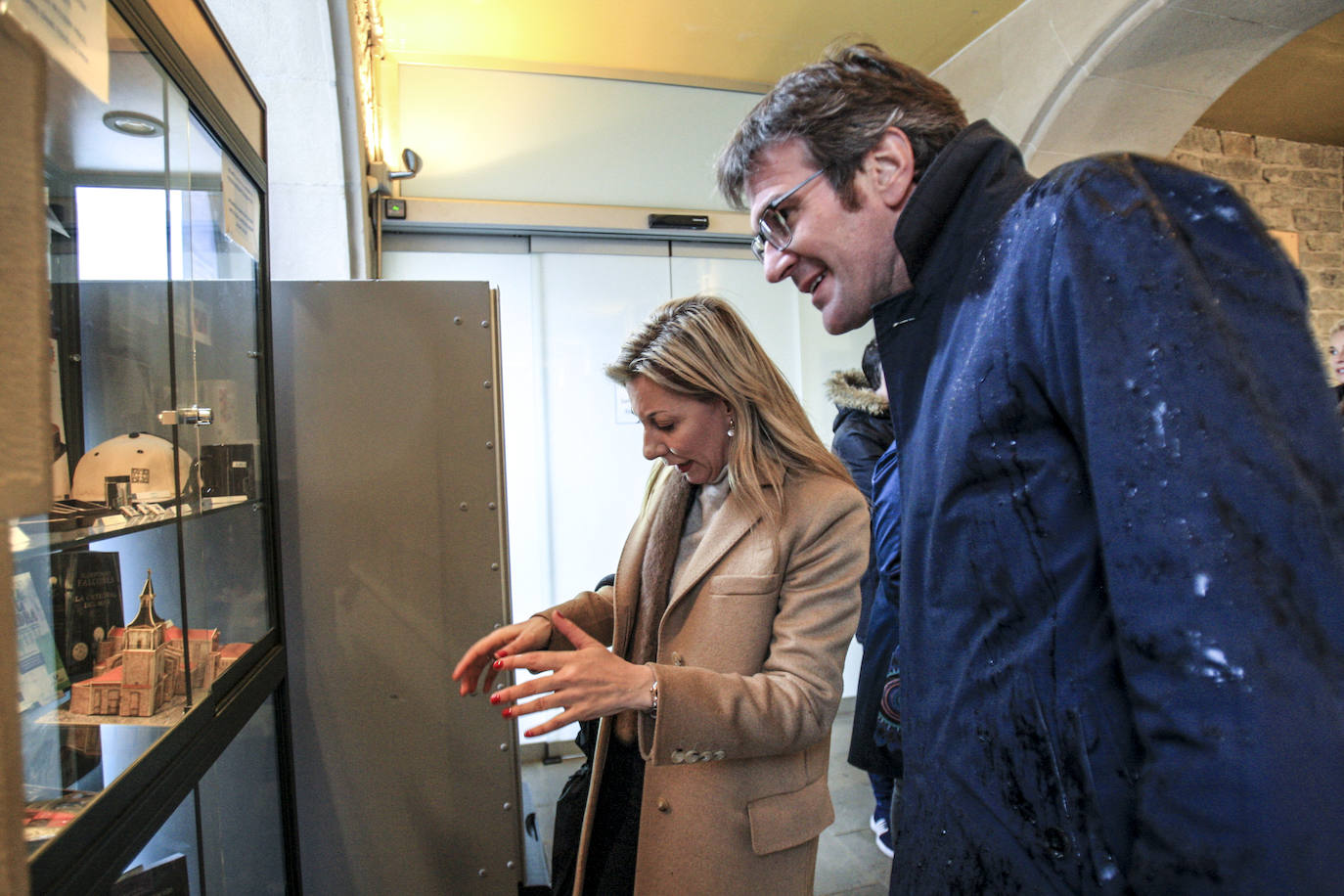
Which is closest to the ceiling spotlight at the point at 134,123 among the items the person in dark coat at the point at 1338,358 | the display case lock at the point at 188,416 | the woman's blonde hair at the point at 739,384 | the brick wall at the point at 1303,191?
the display case lock at the point at 188,416

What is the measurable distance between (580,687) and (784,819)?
1.71 ft

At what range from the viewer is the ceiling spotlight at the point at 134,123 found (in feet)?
3.86

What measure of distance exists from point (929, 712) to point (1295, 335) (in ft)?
1.55

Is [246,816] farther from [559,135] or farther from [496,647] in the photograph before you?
[559,135]

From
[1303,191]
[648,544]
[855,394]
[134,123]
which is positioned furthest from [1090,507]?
[1303,191]

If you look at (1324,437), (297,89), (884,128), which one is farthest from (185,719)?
(297,89)

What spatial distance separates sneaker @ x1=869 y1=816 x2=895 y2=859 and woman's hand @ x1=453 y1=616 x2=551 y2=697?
6.95 feet

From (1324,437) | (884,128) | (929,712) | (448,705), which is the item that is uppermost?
(884,128)

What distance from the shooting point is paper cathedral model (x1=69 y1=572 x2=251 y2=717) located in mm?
1061

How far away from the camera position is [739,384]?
5.02 ft

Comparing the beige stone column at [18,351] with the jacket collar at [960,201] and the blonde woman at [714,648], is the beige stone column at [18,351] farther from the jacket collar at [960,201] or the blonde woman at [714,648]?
the blonde woman at [714,648]

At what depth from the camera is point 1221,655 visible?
19.7 inches

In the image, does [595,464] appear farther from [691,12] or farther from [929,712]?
[929,712]

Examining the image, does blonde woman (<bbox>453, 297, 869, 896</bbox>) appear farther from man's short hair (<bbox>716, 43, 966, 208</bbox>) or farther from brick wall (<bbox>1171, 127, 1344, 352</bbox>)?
brick wall (<bbox>1171, 127, 1344, 352</bbox>)
